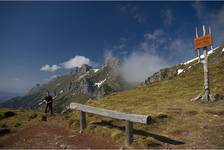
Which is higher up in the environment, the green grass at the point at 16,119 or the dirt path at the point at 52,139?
the green grass at the point at 16,119

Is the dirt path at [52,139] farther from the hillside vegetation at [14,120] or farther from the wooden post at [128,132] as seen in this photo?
the hillside vegetation at [14,120]

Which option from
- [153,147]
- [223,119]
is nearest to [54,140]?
[153,147]

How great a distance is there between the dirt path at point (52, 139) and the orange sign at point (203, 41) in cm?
1674

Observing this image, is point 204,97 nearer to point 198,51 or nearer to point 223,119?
point 198,51

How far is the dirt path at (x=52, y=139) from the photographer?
14625 millimetres

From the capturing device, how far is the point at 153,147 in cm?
1322

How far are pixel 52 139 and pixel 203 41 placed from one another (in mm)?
19213

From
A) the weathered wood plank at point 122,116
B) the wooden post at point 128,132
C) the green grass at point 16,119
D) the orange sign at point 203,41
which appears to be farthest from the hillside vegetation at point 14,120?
the orange sign at point 203,41

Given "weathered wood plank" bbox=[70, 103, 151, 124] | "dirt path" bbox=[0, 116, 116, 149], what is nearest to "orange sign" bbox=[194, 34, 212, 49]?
"weathered wood plank" bbox=[70, 103, 151, 124]

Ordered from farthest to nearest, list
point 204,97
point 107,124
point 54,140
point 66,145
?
point 204,97
point 107,124
point 54,140
point 66,145

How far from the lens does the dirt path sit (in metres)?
14.6

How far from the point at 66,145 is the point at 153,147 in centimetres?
539

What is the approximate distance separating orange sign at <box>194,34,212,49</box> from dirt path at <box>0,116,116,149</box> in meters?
16.7

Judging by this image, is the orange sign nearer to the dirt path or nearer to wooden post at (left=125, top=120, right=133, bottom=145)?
wooden post at (left=125, top=120, right=133, bottom=145)
